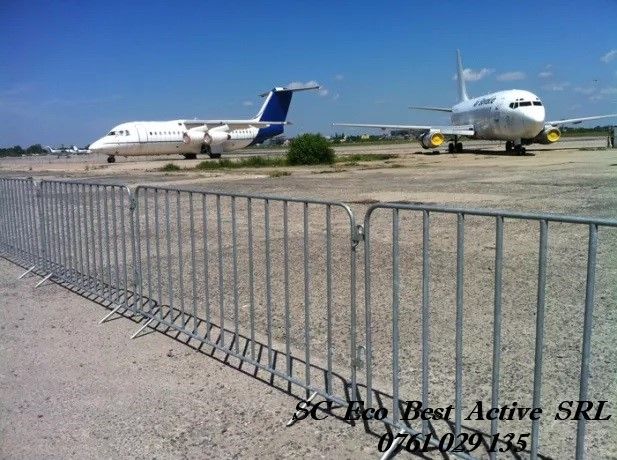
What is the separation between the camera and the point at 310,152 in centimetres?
3434

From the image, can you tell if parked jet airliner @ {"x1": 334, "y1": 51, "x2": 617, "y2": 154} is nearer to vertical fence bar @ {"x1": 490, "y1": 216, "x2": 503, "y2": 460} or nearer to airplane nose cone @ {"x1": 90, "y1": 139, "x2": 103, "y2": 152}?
airplane nose cone @ {"x1": 90, "y1": 139, "x2": 103, "y2": 152}

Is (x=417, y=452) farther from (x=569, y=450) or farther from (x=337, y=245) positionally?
(x=337, y=245)

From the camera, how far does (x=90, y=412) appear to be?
12.0ft

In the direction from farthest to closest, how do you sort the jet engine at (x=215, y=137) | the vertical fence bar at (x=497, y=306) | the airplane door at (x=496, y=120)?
the jet engine at (x=215, y=137) → the airplane door at (x=496, y=120) → the vertical fence bar at (x=497, y=306)

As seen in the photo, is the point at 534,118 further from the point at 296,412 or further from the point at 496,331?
the point at 496,331

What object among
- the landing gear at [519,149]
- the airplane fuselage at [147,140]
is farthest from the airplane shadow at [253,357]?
the airplane fuselage at [147,140]

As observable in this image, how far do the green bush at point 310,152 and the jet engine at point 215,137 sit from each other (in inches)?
567

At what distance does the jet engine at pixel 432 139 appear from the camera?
131 feet

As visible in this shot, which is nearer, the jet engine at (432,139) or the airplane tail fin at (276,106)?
the jet engine at (432,139)

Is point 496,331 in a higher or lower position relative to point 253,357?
higher

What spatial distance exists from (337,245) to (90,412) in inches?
215

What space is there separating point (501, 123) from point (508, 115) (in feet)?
3.51

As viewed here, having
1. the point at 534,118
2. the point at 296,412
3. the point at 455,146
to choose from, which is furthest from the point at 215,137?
the point at 296,412

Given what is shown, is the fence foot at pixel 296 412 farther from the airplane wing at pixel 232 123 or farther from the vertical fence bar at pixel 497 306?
the airplane wing at pixel 232 123
